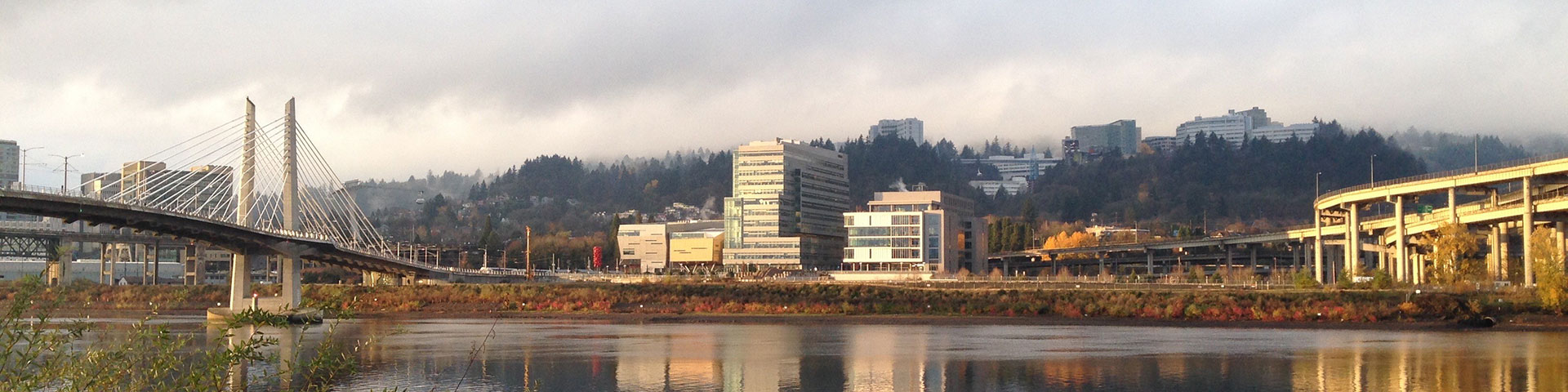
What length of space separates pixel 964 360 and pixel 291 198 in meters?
60.5

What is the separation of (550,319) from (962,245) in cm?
9832

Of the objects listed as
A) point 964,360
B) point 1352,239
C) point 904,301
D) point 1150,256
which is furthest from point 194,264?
point 964,360

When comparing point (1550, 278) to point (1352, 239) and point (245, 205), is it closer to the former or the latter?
point (1352, 239)

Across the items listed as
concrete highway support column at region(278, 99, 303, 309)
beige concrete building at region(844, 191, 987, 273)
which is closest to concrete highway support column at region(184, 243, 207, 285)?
concrete highway support column at region(278, 99, 303, 309)

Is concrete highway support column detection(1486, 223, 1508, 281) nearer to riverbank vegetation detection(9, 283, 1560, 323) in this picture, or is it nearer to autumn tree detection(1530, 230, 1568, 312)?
autumn tree detection(1530, 230, 1568, 312)

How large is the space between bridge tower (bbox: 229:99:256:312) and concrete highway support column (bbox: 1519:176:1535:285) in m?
81.7

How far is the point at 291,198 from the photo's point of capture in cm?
9838

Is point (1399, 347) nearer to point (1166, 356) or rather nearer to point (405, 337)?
point (1166, 356)

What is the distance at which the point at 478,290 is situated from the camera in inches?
4515

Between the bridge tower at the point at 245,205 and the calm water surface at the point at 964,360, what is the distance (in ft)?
52.1

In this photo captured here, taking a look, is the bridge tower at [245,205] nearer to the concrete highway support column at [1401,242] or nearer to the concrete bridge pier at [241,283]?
the concrete bridge pier at [241,283]

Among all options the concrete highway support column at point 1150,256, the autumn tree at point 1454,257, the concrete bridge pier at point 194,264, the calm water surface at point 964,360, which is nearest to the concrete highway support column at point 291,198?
the calm water surface at point 964,360

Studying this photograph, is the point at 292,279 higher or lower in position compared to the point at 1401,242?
lower

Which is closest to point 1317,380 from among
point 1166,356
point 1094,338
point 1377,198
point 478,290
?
point 1166,356
